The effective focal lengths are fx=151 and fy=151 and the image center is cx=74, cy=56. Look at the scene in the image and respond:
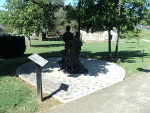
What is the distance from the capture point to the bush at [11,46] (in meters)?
12.0

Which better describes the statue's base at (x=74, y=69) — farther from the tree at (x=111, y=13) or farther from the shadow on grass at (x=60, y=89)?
the tree at (x=111, y=13)

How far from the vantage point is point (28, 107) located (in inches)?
171

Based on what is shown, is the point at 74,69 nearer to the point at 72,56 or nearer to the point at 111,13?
the point at 72,56

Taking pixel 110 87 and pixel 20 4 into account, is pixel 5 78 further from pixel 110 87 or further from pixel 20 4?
pixel 20 4

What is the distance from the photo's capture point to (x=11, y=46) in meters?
12.5

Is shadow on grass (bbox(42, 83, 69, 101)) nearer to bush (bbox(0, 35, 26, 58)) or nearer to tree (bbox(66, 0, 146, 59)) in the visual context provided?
tree (bbox(66, 0, 146, 59))

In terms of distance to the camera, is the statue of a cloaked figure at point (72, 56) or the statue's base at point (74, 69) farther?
the statue's base at point (74, 69)

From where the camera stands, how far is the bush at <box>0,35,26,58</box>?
474 inches

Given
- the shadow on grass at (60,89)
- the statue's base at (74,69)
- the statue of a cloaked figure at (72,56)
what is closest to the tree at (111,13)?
the statue of a cloaked figure at (72,56)

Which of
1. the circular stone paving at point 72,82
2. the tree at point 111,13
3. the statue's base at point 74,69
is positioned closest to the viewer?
the circular stone paving at point 72,82

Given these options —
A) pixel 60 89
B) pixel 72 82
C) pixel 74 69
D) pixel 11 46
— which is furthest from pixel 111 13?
pixel 11 46

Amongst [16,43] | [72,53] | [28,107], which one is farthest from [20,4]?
[28,107]

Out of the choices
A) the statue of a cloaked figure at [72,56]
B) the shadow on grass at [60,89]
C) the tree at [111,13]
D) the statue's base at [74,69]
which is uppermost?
the tree at [111,13]

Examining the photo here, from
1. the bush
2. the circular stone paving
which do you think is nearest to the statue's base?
the circular stone paving
